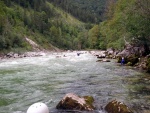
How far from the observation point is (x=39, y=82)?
2012 cm

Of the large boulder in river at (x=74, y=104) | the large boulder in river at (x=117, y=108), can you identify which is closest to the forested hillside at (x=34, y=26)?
the large boulder in river at (x=74, y=104)

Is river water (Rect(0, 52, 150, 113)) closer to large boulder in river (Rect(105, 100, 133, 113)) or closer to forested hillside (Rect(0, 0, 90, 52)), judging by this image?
large boulder in river (Rect(105, 100, 133, 113))

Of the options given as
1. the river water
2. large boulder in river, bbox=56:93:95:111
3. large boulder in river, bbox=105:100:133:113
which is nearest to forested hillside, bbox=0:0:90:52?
the river water

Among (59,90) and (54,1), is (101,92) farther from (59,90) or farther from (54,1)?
(54,1)

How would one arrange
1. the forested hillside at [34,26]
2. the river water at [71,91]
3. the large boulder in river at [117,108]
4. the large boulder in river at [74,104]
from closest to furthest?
1. the large boulder in river at [117,108]
2. the large boulder in river at [74,104]
3. the river water at [71,91]
4. the forested hillside at [34,26]

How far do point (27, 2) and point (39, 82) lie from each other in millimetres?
124476

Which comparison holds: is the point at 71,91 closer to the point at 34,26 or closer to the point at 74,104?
the point at 74,104

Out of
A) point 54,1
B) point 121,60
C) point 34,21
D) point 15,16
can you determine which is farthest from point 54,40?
point 121,60

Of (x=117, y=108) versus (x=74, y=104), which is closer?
A: (x=117, y=108)

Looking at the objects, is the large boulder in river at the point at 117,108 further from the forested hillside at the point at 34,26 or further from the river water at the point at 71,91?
the forested hillside at the point at 34,26

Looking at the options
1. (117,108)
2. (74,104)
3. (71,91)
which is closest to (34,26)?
(71,91)

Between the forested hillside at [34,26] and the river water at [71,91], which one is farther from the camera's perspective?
the forested hillside at [34,26]

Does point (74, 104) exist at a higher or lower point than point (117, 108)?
higher

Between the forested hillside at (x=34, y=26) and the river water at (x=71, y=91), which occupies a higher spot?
the forested hillside at (x=34, y=26)
